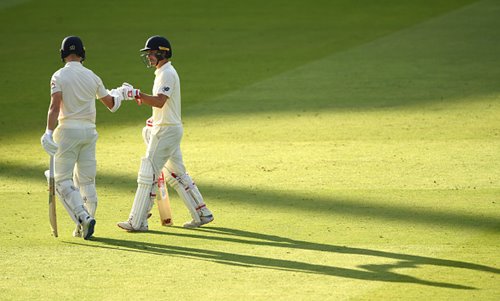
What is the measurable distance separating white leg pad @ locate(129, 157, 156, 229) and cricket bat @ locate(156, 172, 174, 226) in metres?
0.23

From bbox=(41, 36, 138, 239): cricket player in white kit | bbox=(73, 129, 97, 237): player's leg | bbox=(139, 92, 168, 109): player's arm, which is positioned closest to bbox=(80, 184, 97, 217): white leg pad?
bbox=(73, 129, 97, 237): player's leg

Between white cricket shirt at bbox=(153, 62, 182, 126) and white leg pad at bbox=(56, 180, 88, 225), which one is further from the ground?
white cricket shirt at bbox=(153, 62, 182, 126)

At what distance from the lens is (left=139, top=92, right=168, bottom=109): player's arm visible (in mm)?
10625

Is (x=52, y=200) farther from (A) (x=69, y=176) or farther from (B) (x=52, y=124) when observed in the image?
(B) (x=52, y=124)

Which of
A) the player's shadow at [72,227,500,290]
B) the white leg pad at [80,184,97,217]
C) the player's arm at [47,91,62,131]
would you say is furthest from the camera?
the white leg pad at [80,184,97,217]

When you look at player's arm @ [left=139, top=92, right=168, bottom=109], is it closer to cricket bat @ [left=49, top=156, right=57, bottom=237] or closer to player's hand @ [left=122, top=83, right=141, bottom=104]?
player's hand @ [left=122, top=83, right=141, bottom=104]

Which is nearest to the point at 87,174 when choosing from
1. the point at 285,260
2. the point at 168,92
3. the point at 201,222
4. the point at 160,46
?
the point at 168,92

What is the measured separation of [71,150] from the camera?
35.0ft

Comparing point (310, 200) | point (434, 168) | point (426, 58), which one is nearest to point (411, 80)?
point (426, 58)

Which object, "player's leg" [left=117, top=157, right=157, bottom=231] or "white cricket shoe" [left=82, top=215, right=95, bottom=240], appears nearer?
"white cricket shoe" [left=82, top=215, right=95, bottom=240]

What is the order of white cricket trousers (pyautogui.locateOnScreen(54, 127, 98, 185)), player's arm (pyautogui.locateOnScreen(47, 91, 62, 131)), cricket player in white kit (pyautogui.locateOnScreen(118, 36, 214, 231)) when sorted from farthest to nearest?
cricket player in white kit (pyautogui.locateOnScreen(118, 36, 214, 231)), white cricket trousers (pyautogui.locateOnScreen(54, 127, 98, 185)), player's arm (pyautogui.locateOnScreen(47, 91, 62, 131))

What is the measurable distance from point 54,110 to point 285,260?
2687 mm

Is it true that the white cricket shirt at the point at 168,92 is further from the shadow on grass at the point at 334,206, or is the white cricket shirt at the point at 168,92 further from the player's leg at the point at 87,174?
the shadow on grass at the point at 334,206

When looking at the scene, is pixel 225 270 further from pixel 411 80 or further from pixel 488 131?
pixel 411 80
